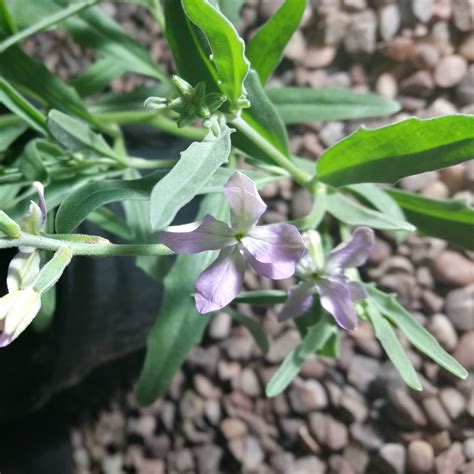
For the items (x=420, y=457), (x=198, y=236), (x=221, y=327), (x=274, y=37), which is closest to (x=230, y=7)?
(x=274, y=37)

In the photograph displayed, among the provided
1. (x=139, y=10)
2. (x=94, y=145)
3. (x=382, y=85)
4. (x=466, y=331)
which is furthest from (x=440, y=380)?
(x=139, y=10)

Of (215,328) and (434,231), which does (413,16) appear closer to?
(434,231)

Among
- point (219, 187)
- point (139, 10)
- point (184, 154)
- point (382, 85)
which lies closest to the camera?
point (184, 154)

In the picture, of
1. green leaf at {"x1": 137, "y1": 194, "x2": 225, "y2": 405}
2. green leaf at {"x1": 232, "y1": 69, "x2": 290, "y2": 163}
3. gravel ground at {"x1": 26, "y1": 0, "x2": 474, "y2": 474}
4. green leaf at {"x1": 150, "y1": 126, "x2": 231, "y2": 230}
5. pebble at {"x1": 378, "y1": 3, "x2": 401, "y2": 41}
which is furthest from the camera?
pebble at {"x1": 378, "y1": 3, "x2": 401, "y2": 41}

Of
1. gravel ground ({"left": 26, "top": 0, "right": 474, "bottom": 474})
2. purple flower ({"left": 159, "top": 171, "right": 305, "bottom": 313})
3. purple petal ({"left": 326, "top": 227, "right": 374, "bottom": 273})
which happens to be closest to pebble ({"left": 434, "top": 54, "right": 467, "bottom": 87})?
gravel ground ({"left": 26, "top": 0, "right": 474, "bottom": 474})

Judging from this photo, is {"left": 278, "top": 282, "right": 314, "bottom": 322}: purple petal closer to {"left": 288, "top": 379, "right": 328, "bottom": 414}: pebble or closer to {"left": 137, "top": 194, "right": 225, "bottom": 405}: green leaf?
{"left": 137, "top": 194, "right": 225, "bottom": 405}: green leaf

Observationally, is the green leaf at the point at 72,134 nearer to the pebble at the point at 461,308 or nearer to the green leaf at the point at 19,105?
the green leaf at the point at 19,105
